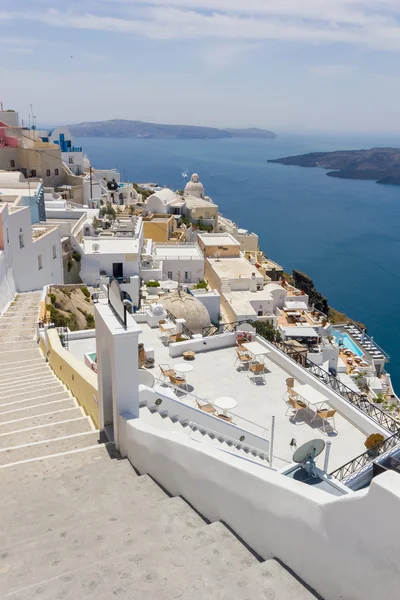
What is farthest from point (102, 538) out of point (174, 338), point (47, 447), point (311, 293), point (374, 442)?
point (311, 293)

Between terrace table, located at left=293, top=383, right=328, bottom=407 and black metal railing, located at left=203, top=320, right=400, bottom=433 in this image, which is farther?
black metal railing, located at left=203, top=320, right=400, bottom=433

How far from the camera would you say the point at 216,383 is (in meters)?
13.2

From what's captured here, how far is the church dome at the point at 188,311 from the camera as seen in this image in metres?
21.5

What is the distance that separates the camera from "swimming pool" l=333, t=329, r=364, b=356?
3649cm

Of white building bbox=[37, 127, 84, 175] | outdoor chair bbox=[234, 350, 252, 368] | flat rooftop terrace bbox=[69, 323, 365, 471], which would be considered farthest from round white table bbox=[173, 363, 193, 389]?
white building bbox=[37, 127, 84, 175]

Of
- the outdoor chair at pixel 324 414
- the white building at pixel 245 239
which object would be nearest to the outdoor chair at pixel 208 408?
the outdoor chair at pixel 324 414

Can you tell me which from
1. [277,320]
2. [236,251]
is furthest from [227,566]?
[236,251]

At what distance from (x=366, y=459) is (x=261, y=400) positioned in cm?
307

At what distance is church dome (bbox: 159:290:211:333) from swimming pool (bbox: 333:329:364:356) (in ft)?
57.2

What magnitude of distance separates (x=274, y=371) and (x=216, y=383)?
188 centimetres

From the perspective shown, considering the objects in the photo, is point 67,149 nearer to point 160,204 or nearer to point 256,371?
point 160,204

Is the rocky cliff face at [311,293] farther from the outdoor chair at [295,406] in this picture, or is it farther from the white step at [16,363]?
the white step at [16,363]

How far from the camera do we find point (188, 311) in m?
21.8

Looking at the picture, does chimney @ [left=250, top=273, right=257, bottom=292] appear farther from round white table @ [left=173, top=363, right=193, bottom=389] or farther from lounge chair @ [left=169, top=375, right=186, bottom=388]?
lounge chair @ [left=169, top=375, right=186, bottom=388]
